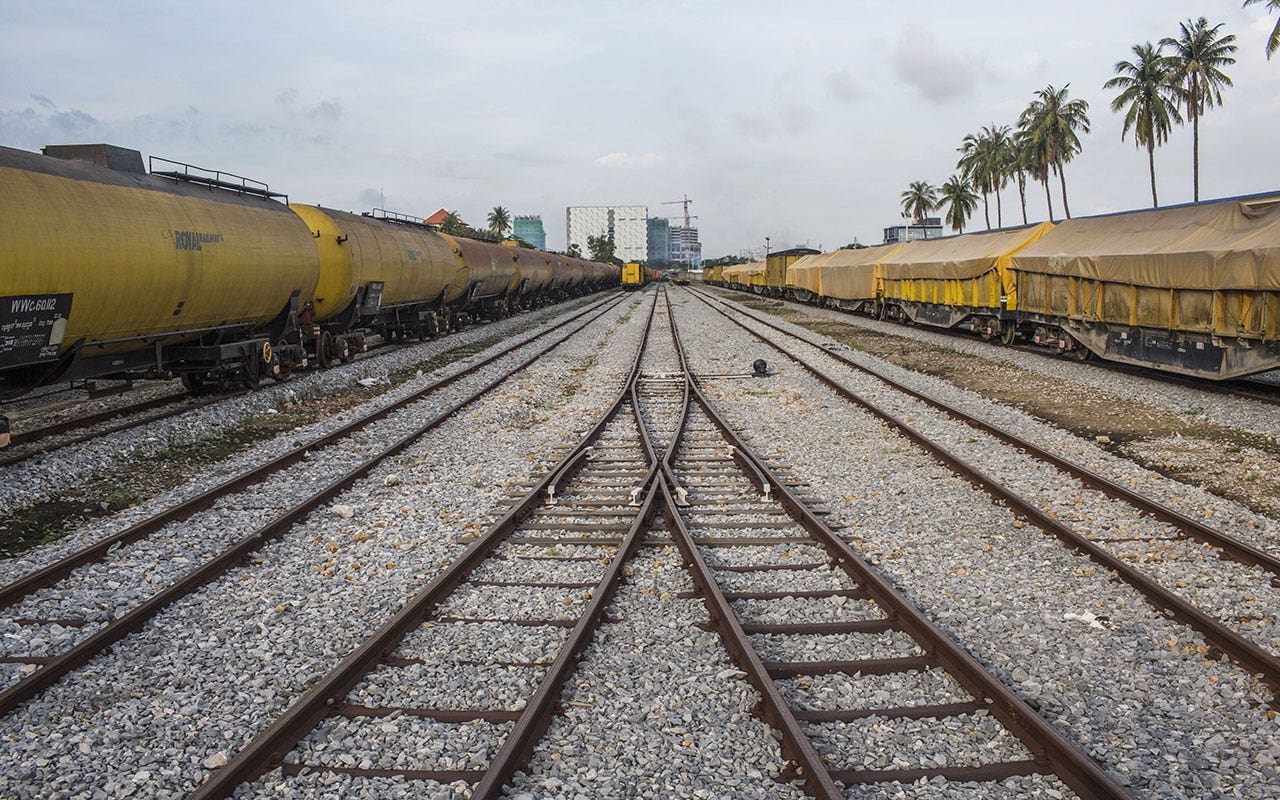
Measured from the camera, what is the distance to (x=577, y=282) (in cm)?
6531

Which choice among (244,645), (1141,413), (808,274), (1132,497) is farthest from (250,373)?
(808,274)

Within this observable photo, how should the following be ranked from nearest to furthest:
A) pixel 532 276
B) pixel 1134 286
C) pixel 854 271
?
1. pixel 1134 286
2. pixel 854 271
3. pixel 532 276

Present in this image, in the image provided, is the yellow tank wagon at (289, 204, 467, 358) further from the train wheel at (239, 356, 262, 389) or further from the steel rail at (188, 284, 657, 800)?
the steel rail at (188, 284, 657, 800)

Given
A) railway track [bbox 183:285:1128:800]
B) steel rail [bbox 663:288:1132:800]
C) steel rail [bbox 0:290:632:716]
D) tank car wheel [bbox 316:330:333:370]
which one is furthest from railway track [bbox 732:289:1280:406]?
tank car wheel [bbox 316:330:333:370]

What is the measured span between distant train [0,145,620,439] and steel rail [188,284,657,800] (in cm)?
615

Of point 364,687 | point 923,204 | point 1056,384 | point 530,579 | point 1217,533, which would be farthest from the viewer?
point 923,204

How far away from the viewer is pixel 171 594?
5.72m

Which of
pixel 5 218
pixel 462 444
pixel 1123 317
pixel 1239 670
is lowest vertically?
pixel 1239 670

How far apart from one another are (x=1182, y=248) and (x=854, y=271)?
23.6 metres

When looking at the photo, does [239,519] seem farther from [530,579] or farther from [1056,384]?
[1056,384]

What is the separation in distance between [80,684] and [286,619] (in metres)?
1.20

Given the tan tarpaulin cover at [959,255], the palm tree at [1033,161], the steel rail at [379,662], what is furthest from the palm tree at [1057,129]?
the steel rail at [379,662]

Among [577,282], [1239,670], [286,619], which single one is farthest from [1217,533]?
[577,282]

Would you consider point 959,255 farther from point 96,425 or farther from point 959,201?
point 959,201
